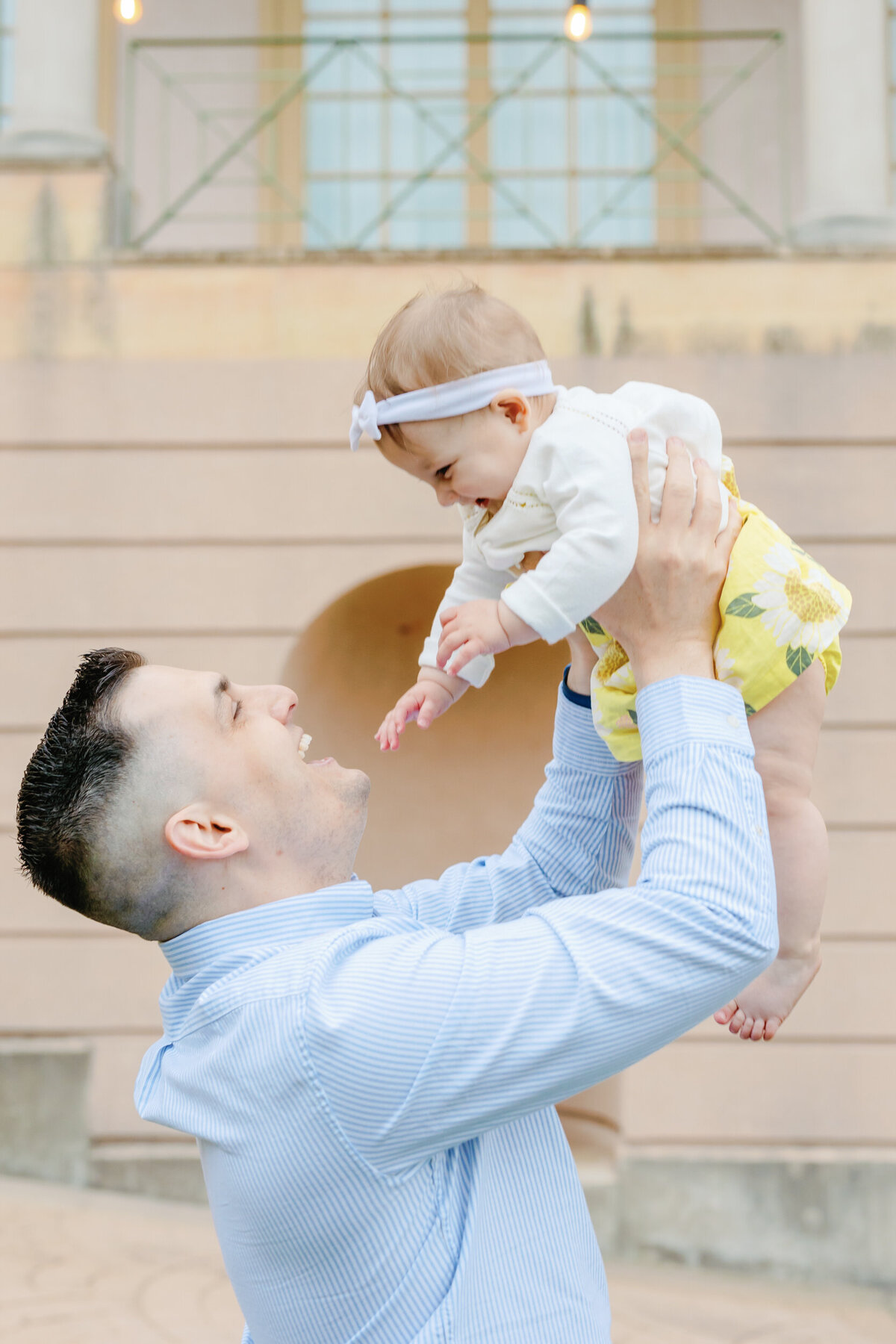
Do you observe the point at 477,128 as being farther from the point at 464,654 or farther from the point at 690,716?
the point at 690,716

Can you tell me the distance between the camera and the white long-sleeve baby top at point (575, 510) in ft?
4.92

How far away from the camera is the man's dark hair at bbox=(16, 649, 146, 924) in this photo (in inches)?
58.6

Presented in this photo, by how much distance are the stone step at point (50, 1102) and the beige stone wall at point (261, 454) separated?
0.11m

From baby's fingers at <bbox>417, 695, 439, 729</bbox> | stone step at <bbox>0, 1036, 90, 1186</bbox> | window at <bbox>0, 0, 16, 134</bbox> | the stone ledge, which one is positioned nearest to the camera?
baby's fingers at <bbox>417, 695, 439, 729</bbox>

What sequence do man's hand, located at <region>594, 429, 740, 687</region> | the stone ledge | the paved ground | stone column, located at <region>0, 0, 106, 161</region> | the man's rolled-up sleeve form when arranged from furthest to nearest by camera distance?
1. stone column, located at <region>0, 0, 106, 161</region>
2. the stone ledge
3. the paved ground
4. man's hand, located at <region>594, 429, 740, 687</region>
5. the man's rolled-up sleeve

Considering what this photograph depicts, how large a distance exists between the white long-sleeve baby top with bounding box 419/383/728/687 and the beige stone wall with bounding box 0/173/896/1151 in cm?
350

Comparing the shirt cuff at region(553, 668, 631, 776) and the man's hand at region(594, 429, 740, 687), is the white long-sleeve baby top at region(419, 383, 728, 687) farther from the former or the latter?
the shirt cuff at region(553, 668, 631, 776)

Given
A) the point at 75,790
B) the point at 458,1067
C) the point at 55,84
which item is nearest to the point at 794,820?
the point at 458,1067

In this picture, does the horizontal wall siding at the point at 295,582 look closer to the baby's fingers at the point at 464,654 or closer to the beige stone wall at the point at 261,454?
the beige stone wall at the point at 261,454

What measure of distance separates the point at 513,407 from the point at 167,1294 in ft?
13.2

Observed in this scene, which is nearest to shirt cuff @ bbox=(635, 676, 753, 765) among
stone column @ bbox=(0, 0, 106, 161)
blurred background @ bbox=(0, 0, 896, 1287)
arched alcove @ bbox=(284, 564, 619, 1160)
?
blurred background @ bbox=(0, 0, 896, 1287)

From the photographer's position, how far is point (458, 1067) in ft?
3.96

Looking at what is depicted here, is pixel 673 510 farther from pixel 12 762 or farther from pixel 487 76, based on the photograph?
pixel 487 76

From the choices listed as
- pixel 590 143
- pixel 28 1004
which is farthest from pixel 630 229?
pixel 28 1004
